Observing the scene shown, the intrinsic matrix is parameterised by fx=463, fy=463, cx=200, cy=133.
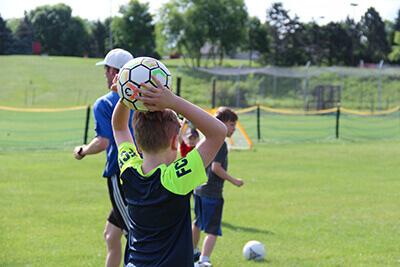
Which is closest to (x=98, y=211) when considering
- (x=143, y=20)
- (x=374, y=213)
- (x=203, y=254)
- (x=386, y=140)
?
(x=203, y=254)

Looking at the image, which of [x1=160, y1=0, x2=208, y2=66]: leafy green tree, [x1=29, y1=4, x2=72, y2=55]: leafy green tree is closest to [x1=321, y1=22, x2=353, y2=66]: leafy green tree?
[x1=160, y1=0, x2=208, y2=66]: leafy green tree

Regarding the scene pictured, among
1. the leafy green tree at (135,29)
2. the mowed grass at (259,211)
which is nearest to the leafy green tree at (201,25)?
the leafy green tree at (135,29)

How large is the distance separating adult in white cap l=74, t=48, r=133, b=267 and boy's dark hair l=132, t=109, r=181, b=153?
162 cm

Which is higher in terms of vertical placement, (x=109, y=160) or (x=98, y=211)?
(x=109, y=160)

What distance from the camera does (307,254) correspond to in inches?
221

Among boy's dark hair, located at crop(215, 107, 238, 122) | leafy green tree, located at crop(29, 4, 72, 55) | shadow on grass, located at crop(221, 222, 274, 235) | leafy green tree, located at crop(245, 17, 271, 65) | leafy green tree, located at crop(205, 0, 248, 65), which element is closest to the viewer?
boy's dark hair, located at crop(215, 107, 238, 122)

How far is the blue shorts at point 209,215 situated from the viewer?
500 cm

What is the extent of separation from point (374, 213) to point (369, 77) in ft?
103

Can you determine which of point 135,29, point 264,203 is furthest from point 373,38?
point 264,203

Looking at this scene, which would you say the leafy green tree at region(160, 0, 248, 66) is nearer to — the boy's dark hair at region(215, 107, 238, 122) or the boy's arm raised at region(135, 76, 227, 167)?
→ the boy's dark hair at region(215, 107, 238, 122)

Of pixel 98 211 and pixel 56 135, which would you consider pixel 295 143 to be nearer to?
pixel 56 135

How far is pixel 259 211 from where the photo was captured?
7797 mm

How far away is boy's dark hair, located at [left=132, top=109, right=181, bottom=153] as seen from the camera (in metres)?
2.42

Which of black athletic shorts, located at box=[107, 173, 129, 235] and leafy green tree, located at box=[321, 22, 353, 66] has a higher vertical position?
leafy green tree, located at box=[321, 22, 353, 66]
